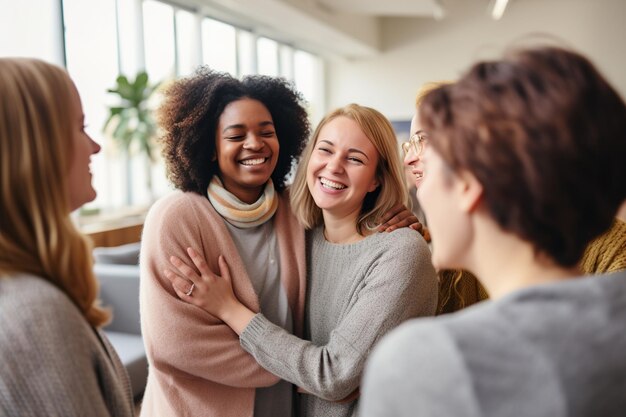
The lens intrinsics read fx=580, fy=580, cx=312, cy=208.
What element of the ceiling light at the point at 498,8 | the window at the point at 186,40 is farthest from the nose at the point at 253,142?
the ceiling light at the point at 498,8

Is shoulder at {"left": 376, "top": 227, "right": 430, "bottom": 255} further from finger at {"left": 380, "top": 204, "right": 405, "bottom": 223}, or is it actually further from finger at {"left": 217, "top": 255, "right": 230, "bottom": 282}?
finger at {"left": 217, "top": 255, "right": 230, "bottom": 282}

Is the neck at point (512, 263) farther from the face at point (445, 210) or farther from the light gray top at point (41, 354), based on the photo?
the light gray top at point (41, 354)

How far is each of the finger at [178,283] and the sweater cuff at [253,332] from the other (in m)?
0.20

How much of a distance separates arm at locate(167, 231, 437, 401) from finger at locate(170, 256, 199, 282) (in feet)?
0.03

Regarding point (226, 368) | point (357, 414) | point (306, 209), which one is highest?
point (306, 209)

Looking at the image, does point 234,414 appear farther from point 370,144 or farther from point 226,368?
point 370,144

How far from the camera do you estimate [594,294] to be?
76cm

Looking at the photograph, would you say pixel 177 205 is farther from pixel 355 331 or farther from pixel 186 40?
pixel 186 40

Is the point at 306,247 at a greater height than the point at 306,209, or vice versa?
the point at 306,209

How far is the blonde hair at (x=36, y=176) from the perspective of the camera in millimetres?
955

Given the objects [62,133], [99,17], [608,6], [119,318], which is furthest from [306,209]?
[608,6]

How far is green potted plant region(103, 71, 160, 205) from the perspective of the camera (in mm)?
5777

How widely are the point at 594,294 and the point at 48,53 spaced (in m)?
5.30

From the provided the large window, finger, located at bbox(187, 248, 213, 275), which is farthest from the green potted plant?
finger, located at bbox(187, 248, 213, 275)
